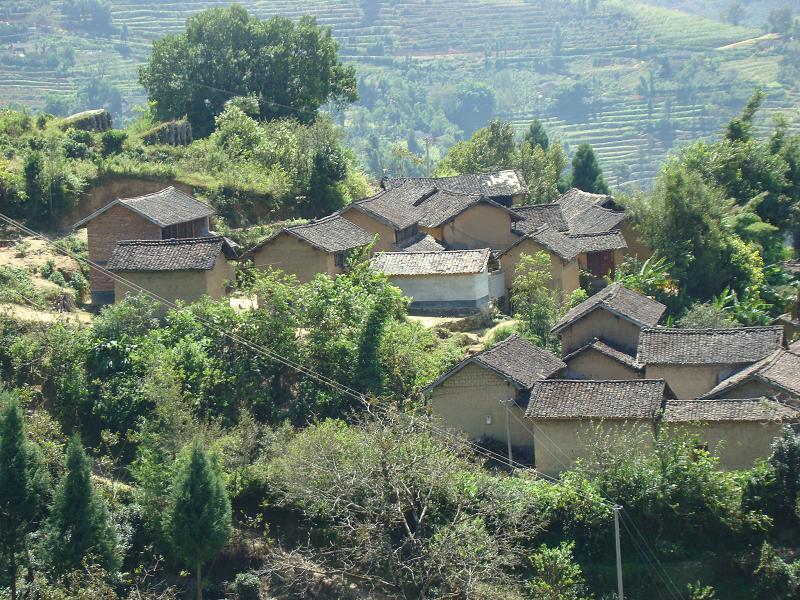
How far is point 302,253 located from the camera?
33.3 meters

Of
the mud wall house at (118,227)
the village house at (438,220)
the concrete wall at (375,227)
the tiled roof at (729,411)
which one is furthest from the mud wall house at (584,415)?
the mud wall house at (118,227)

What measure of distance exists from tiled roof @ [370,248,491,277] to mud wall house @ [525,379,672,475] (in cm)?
813

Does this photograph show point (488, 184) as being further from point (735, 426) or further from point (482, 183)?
point (735, 426)

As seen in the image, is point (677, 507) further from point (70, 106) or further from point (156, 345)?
point (70, 106)

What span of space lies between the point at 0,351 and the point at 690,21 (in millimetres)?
118532

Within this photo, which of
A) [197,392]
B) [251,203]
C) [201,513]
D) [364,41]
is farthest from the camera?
[364,41]

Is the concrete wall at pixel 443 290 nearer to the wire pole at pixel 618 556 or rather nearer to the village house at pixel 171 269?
the village house at pixel 171 269

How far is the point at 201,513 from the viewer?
22062 mm

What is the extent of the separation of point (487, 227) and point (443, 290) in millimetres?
5364

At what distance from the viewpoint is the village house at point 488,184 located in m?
43.1

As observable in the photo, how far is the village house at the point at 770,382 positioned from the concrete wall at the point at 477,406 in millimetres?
4174

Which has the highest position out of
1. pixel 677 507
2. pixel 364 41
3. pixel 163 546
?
pixel 677 507

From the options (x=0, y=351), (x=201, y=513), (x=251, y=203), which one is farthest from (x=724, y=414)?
(x=251, y=203)

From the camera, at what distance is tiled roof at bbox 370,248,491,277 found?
112ft
